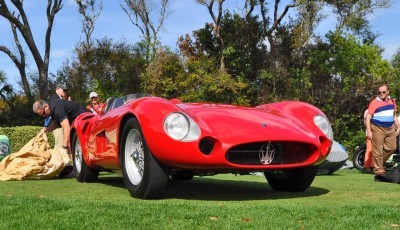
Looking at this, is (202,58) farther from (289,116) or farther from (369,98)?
(289,116)

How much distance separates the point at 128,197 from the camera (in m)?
5.35

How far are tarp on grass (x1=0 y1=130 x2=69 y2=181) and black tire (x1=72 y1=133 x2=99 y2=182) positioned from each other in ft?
1.48

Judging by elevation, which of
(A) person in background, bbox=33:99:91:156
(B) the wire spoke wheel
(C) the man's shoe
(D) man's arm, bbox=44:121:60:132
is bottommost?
(C) the man's shoe

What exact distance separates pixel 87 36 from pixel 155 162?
35.4 metres

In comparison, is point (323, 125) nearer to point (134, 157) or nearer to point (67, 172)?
point (134, 157)

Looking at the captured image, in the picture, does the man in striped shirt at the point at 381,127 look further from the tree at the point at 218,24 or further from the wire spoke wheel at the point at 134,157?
the tree at the point at 218,24

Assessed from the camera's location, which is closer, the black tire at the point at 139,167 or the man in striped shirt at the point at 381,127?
the black tire at the point at 139,167

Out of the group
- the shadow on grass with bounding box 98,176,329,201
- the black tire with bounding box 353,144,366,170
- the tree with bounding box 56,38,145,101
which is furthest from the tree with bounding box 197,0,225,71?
the shadow on grass with bounding box 98,176,329,201

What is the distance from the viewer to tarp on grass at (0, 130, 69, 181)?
25.9 feet

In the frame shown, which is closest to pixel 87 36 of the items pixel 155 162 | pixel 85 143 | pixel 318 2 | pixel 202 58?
pixel 202 58

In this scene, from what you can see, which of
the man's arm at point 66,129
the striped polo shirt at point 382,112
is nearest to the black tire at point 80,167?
the man's arm at point 66,129

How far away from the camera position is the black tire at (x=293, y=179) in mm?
5707

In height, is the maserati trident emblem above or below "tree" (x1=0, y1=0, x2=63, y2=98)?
below

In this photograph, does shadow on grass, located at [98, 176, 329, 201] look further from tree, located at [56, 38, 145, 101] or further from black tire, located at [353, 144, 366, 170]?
tree, located at [56, 38, 145, 101]
